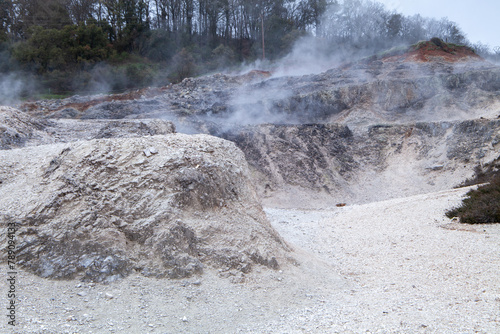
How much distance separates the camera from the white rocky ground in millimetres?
3996

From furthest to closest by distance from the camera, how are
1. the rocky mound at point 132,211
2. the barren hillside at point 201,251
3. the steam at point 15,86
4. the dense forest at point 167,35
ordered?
the dense forest at point 167,35
the steam at point 15,86
the rocky mound at point 132,211
the barren hillside at point 201,251

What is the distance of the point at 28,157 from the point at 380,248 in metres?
6.27

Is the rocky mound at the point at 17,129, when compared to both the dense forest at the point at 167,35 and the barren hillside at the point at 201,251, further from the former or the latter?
the dense forest at the point at 167,35

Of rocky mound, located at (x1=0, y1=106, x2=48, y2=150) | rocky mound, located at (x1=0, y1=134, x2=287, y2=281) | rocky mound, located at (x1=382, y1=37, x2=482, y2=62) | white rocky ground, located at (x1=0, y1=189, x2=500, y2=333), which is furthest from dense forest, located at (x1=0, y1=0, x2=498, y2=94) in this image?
white rocky ground, located at (x1=0, y1=189, x2=500, y2=333)

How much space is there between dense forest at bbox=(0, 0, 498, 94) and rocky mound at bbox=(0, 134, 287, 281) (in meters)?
21.4

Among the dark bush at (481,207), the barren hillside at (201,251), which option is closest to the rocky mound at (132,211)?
the barren hillside at (201,251)

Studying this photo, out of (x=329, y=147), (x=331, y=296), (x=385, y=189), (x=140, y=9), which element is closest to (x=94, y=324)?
(x=331, y=296)

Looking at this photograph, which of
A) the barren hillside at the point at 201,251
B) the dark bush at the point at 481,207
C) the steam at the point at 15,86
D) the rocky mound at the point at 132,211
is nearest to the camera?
the barren hillside at the point at 201,251

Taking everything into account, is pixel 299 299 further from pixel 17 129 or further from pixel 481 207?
pixel 17 129

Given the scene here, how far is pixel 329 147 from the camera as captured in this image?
1814cm

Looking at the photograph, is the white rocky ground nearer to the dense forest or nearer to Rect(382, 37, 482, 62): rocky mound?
Rect(382, 37, 482, 62): rocky mound

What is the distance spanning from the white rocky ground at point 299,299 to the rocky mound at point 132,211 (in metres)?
0.24

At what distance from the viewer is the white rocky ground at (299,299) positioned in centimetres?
400

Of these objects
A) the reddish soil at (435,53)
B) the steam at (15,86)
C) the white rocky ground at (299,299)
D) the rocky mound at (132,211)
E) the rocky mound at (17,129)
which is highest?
the reddish soil at (435,53)
